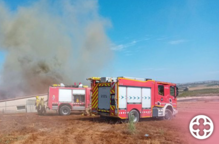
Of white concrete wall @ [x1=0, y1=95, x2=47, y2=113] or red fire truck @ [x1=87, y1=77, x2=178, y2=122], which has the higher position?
red fire truck @ [x1=87, y1=77, x2=178, y2=122]

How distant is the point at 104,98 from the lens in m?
12.1

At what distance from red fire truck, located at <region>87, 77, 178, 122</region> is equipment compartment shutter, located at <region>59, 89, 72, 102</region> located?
521 cm

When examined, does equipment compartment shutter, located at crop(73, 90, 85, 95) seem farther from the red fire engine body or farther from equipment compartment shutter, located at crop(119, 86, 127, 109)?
equipment compartment shutter, located at crop(119, 86, 127, 109)

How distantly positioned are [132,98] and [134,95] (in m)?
0.22

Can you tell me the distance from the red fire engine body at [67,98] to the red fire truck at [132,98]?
5.13 metres

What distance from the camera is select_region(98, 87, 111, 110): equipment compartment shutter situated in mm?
11922

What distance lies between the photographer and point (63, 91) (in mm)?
17500

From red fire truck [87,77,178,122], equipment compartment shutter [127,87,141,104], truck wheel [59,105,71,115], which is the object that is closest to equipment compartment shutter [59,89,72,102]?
truck wheel [59,105,71,115]

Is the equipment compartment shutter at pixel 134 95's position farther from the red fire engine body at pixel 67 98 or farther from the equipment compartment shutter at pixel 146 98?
the red fire engine body at pixel 67 98

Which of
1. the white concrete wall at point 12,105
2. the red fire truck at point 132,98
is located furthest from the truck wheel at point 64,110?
the white concrete wall at point 12,105

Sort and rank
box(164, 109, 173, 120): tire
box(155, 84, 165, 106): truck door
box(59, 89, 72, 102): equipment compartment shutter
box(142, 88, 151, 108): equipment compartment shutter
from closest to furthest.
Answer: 1. box(142, 88, 151, 108): equipment compartment shutter
2. box(155, 84, 165, 106): truck door
3. box(164, 109, 173, 120): tire
4. box(59, 89, 72, 102): equipment compartment shutter

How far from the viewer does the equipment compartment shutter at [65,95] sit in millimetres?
17402

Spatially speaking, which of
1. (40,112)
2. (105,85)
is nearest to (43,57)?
(40,112)

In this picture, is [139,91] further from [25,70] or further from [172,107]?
[25,70]
